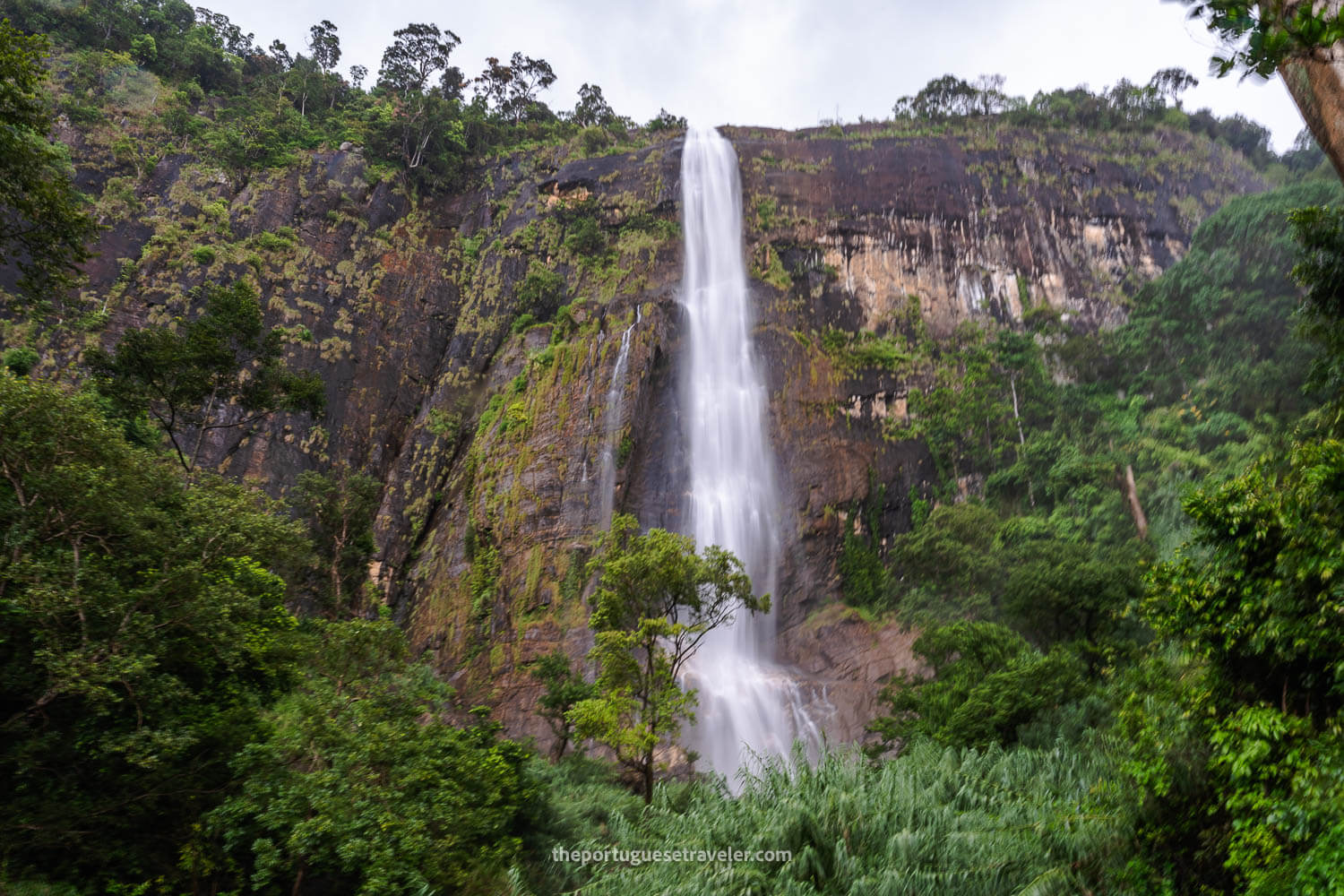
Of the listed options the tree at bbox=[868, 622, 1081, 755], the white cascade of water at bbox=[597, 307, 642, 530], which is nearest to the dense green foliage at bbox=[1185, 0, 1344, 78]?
the tree at bbox=[868, 622, 1081, 755]

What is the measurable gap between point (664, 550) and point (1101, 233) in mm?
34902

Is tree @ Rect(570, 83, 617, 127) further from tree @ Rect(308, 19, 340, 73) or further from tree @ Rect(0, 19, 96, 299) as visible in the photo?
tree @ Rect(0, 19, 96, 299)

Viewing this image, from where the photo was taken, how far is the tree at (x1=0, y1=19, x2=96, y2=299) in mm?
8031

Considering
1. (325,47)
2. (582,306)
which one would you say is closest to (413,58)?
(325,47)

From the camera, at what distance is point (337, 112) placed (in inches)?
1670

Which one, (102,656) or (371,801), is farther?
(371,801)

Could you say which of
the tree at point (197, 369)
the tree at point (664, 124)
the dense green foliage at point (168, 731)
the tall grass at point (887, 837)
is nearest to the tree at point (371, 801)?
the dense green foliage at point (168, 731)

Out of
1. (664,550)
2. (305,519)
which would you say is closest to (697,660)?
(664,550)

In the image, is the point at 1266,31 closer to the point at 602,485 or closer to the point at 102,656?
the point at 102,656

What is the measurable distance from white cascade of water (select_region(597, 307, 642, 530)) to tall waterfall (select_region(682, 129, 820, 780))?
315 centimetres

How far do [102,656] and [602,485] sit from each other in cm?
1913

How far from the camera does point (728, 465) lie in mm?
27656

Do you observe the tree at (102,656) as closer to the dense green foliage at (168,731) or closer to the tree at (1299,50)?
the dense green foliage at (168,731)

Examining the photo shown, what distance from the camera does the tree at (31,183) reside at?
8.03 meters
